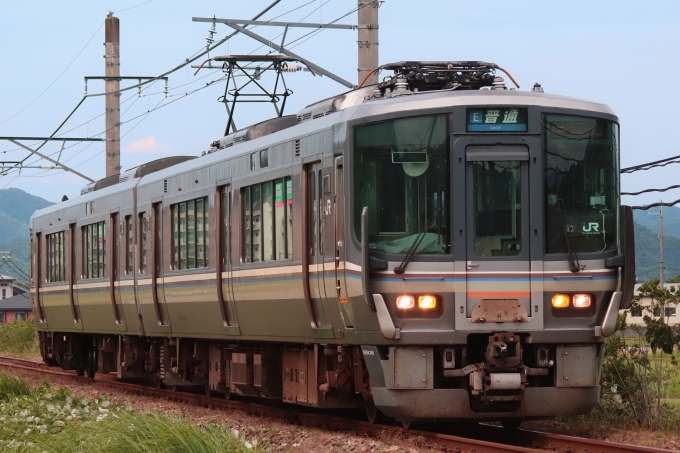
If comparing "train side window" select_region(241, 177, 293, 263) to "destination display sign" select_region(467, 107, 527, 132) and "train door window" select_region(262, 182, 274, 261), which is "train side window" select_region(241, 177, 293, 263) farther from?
"destination display sign" select_region(467, 107, 527, 132)

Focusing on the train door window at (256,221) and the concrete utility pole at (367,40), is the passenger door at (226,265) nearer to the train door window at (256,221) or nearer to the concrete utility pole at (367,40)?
the train door window at (256,221)

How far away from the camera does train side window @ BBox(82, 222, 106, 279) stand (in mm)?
20125

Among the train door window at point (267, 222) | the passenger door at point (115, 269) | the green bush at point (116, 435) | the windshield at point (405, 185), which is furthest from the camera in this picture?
the passenger door at point (115, 269)

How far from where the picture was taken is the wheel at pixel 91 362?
75.2ft

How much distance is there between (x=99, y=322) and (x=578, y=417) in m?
10.2

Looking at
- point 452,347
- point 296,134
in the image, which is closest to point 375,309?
point 452,347

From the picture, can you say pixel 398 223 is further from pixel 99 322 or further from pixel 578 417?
pixel 99 322

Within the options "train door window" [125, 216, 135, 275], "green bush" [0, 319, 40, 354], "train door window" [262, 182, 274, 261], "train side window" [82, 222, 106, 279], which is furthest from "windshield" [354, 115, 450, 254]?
"green bush" [0, 319, 40, 354]

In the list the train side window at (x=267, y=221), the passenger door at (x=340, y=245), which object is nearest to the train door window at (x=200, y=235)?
the train side window at (x=267, y=221)

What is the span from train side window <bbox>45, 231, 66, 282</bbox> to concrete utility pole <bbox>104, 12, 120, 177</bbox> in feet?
11.7

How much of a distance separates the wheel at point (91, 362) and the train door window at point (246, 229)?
9729mm

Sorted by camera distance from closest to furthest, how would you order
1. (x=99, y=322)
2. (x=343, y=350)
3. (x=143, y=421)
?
(x=143, y=421) → (x=343, y=350) → (x=99, y=322)

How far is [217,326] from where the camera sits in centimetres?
1508

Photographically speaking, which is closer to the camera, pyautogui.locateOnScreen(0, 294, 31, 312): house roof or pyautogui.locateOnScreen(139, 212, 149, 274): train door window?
pyautogui.locateOnScreen(139, 212, 149, 274): train door window
